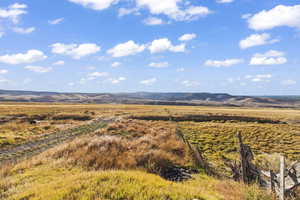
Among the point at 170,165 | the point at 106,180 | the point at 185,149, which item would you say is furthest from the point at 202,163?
the point at 106,180

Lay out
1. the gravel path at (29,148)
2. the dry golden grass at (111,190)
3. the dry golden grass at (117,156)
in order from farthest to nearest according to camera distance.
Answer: the gravel path at (29,148), the dry golden grass at (117,156), the dry golden grass at (111,190)

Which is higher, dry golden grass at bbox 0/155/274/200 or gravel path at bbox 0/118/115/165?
dry golden grass at bbox 0/155/274/200

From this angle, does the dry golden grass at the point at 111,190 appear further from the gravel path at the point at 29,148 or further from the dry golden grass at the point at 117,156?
the gravel path at the point at 29,148

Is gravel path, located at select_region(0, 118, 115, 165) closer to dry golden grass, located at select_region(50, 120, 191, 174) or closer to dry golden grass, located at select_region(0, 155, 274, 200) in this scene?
dry golden grass, located at select_region(50, 120, 191, 174)

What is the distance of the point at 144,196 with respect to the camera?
586 centimetres

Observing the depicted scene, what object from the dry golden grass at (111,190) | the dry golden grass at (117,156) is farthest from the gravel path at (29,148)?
the dry golden grass at (111,190)

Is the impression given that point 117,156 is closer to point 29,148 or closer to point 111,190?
point 111,190

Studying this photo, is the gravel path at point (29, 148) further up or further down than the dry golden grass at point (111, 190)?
further down

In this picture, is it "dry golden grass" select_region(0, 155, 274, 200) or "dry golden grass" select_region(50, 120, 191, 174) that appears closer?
"dry golden grass" select_region(0, 155, 274, 200)

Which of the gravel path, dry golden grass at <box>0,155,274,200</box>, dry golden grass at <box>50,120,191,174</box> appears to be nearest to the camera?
dry golden grass at <box>0,155,274,200</box>

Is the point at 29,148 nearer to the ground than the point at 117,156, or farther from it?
nearer to the ground

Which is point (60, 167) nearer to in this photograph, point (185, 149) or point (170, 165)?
point (170, 165)

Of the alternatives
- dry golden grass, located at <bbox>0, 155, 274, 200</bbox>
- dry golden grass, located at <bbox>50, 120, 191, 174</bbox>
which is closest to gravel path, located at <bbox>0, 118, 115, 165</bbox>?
dry golden grass, located at <bbox>50, 120, 191, 174</bbox>

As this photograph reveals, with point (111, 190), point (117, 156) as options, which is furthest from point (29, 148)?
point (111, 190)
